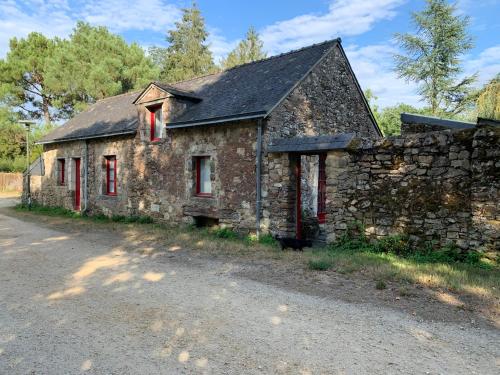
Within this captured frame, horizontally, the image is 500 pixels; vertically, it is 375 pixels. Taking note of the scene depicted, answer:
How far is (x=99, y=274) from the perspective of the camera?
21.8ft

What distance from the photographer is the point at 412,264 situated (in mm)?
6855

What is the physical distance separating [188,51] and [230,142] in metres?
31.4

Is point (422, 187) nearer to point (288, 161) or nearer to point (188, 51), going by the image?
point (288, 161)

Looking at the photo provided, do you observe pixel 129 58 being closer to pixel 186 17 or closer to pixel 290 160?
pixel 186 17

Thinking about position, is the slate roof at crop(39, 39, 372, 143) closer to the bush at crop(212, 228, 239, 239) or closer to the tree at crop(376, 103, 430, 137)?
the bush at crop(212, 228, 239, 239)

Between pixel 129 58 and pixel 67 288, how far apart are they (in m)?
27.3

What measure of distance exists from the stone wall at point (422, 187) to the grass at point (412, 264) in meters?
0.24

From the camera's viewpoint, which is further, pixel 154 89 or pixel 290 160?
pixel 154 89

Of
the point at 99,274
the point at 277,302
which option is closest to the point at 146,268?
the point at 99,274

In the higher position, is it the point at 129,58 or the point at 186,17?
the point at 186,17

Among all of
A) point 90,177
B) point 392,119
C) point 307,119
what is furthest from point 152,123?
point 392,119

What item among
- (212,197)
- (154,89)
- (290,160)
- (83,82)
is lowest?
(212,197)

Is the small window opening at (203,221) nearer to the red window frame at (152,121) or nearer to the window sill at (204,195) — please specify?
the window sill at (204,195)

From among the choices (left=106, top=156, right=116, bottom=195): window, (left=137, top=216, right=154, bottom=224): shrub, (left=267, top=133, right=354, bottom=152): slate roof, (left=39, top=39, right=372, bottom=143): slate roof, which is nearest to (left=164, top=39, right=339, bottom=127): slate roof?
(left=39, top=39, right=372, bottom=143): slate roof
